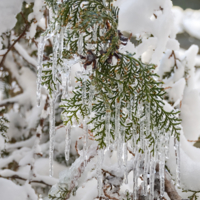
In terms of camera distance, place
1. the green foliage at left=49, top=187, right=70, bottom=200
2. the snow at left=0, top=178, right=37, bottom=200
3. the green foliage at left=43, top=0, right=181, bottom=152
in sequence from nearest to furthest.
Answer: the green foliage at left=43, top=0, right=181, bottom=152 → the green foliage at left=49, top=187, right=70, bottom=200 → the snow at left=0, top=178, right=37, bottom=200

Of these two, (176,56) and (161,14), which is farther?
(176,56)

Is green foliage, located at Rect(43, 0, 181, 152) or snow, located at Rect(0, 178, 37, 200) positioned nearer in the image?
green foliage, located at Rect(43, 0, 181, 152)

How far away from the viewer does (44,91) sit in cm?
92

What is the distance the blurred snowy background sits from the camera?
0.57 m

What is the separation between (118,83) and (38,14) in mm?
515

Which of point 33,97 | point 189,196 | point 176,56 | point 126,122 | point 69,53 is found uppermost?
point 176,56

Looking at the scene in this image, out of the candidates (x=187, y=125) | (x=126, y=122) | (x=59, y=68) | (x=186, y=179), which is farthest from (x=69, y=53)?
(x=187, y=125)

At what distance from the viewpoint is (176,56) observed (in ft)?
3.48

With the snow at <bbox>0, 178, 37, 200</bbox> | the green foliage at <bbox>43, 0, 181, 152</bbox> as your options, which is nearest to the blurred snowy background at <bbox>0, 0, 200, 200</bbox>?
the snow at <bbox>0, 178, 37, 200</bbox>

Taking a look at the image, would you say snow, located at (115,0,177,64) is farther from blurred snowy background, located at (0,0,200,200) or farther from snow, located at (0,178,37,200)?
snow, located at (0,178,37,200)

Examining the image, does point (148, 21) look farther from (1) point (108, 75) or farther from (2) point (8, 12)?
(2) point (8, 12)

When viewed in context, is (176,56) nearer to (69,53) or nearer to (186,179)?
(186,179)

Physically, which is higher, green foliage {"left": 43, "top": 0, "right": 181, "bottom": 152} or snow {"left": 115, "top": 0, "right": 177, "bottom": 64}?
snow {"left": 115, "top": 0, "right": 177, "bottom": 64}

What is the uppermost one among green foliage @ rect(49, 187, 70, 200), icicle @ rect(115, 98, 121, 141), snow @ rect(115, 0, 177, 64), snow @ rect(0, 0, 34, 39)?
snow @ rect(0, 0, 34, 39)
